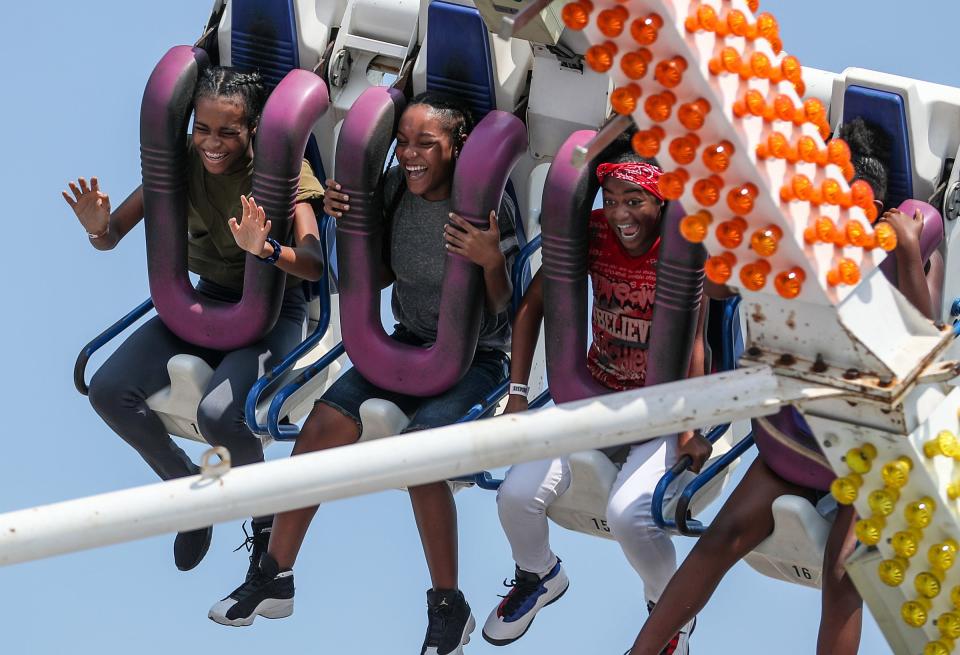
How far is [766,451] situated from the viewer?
16.2 ft

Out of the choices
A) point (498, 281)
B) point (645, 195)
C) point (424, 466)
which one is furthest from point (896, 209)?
point (424, 466)

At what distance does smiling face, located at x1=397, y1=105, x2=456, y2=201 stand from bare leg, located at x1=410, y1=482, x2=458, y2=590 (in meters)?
0.73

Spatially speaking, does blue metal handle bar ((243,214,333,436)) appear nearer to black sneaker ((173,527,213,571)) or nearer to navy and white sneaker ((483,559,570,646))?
black sneaker ((173,527,213,571))

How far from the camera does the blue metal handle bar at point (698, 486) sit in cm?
515

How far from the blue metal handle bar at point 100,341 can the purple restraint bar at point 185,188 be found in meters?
0.15

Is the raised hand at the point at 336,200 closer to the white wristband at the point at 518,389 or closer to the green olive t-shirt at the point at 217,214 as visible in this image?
the green olive t-shirt at the point at 217,214

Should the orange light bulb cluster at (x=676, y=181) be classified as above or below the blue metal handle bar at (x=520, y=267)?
above

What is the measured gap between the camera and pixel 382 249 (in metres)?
5.54

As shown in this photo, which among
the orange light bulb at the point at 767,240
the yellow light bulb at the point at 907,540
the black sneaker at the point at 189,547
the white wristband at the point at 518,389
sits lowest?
the black sneaker at the point at 189,547

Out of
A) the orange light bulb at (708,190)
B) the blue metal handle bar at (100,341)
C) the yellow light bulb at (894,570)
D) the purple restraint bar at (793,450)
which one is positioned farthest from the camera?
the blue metal handle bar at (100,341)

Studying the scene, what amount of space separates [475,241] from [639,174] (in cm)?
46

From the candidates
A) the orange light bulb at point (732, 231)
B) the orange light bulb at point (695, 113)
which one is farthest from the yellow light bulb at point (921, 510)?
the orange light bulb at point (695, 113)

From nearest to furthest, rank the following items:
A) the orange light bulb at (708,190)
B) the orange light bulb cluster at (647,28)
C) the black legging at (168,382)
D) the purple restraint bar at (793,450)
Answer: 1. the orange light bulb cluster at (647,28)
2. the orange light bulb at (708,190)
3. the purple restraint bar at (793,450)
4. the black legging at (168,382)

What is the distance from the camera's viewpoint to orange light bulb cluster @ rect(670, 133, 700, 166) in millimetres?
3855
